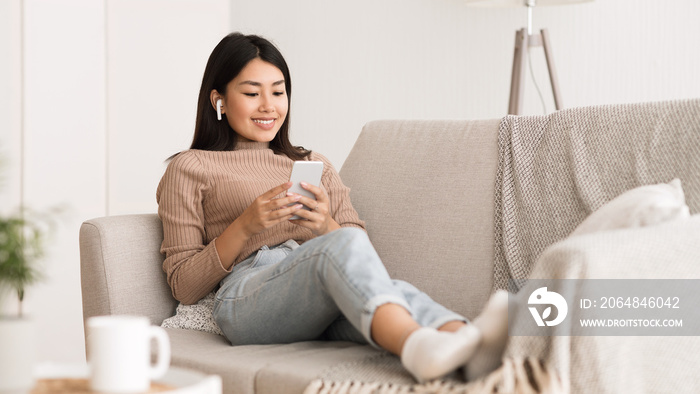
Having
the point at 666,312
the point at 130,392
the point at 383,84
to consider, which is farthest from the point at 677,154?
the point at 383,84

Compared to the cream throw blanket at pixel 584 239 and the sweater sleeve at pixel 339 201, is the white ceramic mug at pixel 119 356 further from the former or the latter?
the sweater sleeve at pixel 339 201

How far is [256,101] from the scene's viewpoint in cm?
205

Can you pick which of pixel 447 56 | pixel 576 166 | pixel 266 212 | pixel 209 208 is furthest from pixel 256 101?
pixel 447 56

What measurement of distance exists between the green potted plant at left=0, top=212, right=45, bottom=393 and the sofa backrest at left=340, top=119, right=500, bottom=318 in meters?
1.11

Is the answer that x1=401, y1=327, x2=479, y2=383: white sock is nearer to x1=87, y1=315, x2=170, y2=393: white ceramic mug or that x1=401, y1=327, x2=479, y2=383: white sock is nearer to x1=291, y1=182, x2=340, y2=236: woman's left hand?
x1=87, y1=315, x2=170, y2=393: white ceramic mug

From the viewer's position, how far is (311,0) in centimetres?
387

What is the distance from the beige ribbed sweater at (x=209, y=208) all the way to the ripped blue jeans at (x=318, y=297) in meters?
0.09

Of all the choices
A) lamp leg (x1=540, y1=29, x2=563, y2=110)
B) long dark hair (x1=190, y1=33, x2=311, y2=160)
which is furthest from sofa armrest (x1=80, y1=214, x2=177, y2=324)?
lamp leg (x1=540, y1=29, x2=563, y2=110)

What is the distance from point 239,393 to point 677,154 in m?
1.03

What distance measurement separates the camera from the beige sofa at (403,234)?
177 centimetres

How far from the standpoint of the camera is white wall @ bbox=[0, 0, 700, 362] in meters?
2.97

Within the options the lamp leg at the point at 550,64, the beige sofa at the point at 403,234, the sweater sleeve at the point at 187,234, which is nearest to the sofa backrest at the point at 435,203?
the beige sofa at the point at 403,234

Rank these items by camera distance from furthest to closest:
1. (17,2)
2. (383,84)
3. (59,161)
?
(383,84) → (59,161) → (17,2)

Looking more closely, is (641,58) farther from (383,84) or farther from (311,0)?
(311,0)
